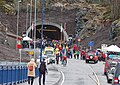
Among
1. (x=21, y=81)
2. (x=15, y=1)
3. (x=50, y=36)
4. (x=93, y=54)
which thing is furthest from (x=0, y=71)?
(x=50, y=36)

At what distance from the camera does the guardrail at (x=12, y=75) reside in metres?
23.4

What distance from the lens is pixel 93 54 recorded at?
6012cm

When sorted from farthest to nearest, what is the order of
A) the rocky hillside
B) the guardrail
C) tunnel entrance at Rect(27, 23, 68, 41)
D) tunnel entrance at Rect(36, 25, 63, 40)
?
tunnel entrance at Rect(36, 25, 63, 40) < tunnel entrance at Rect(27, 23, 68, 41) < the rocky hillside < the guardrail

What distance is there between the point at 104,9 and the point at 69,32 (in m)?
10.3

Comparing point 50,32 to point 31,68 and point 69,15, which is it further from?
point 31,68

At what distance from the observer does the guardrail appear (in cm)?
2341

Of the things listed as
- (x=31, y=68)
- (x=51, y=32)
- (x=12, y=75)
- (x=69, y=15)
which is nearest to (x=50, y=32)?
(x=51, y=32)

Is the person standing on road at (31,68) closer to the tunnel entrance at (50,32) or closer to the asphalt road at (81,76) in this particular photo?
the asphalt road at (81,76)

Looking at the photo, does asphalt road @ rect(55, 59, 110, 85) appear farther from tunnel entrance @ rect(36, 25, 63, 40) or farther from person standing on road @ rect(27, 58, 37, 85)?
tunnel entrance @ rect(36, 25, 63, 40)

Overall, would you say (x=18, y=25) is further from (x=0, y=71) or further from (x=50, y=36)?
(x=0, y=71)

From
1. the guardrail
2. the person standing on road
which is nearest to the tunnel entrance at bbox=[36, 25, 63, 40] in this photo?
the guardrail

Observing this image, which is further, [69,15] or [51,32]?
[51,32]

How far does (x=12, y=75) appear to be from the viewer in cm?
2700

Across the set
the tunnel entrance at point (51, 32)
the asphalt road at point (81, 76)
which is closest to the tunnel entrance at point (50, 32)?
the tunnel entrance at point (51, 32)
